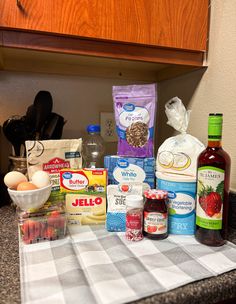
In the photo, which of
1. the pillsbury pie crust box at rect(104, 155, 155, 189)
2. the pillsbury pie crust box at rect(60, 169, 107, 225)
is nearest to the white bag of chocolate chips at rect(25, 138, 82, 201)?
the pillsbury pie crust box at rect(60, 169, 107, 225)

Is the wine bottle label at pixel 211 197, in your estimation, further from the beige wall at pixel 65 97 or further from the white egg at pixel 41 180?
the beige wall at pixel 65 97

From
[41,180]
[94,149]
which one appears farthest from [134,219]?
[94,149]

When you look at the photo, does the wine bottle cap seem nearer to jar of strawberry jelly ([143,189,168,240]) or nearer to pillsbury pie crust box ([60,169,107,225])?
jar of strawberry jelly ([143,189,168,240])

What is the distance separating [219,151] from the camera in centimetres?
60

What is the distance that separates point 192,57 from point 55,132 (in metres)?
0.51

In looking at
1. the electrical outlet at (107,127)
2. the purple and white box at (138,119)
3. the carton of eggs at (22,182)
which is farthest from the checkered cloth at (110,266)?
the electrical outlet at (107,127)

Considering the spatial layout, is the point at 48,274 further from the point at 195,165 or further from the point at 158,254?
the point at 195,165

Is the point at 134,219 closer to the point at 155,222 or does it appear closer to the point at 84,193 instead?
the point at 155,222

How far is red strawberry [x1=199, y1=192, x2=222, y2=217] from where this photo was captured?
58 cm

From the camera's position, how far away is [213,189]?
0.59 m

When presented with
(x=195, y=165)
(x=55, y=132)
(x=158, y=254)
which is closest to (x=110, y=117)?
(x=55, y=132)

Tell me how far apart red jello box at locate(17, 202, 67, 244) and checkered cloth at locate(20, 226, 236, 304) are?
2 cm

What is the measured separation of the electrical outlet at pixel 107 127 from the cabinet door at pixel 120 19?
40 cm

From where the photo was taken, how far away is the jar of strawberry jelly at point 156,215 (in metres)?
0.61
